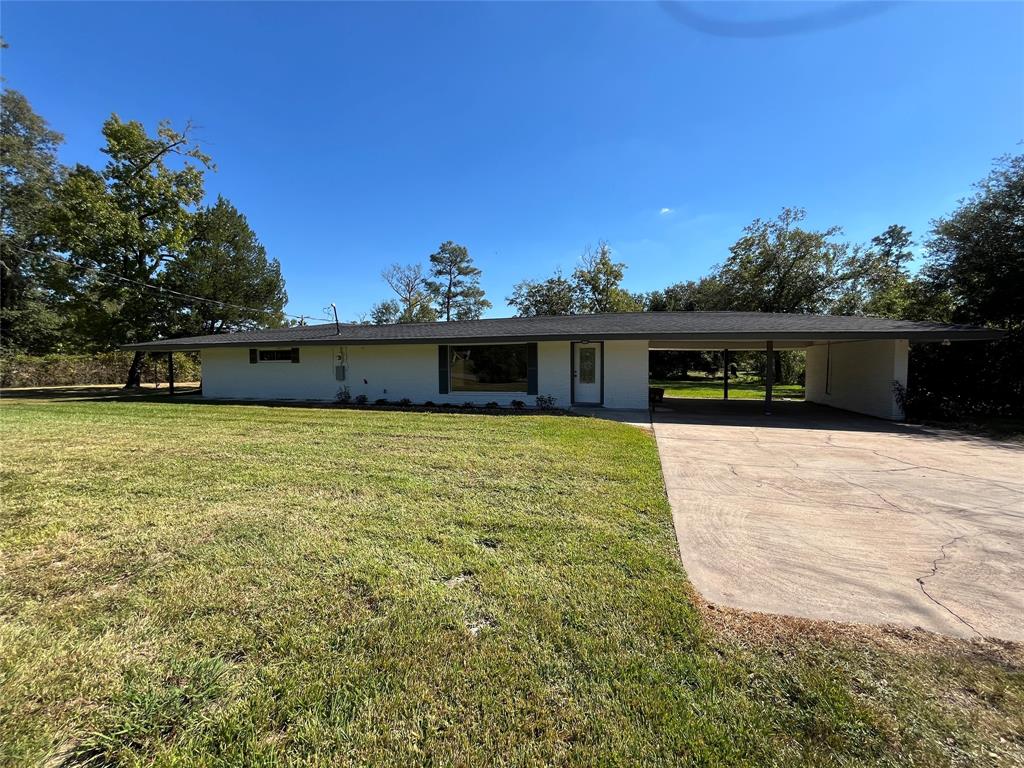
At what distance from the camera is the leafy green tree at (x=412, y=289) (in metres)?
38.0

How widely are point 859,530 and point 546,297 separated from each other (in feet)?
106

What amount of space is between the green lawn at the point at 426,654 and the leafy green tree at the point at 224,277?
22678 millimetres

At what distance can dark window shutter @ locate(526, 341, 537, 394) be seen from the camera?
12.3 metres

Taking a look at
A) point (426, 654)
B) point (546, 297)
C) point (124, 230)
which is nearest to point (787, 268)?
point (546, 297)

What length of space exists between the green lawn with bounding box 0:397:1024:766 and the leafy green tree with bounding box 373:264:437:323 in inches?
1382

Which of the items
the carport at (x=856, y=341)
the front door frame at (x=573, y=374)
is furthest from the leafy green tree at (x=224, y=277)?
the carport at (x=856, y=341)

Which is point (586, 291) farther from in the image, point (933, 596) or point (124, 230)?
point (933, 596)

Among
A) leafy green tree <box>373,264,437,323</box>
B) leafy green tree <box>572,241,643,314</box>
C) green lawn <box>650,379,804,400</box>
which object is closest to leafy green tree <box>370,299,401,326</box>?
leafy green tree <box>373,264,437,323</box>

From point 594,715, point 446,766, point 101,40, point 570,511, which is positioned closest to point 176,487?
point 570,511

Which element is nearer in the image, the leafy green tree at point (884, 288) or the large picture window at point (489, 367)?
the large picture window at point (489, 367)

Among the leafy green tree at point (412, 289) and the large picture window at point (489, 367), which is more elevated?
the leafy green tree at point (412, 289)

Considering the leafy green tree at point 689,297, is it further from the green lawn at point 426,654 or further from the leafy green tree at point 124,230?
the leafy green tree at point 124,230

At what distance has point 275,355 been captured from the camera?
15023mm

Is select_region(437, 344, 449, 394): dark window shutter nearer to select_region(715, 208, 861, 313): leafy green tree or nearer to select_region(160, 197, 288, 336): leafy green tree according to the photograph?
select_region(160, 197, 288, 336): leafy green tree
